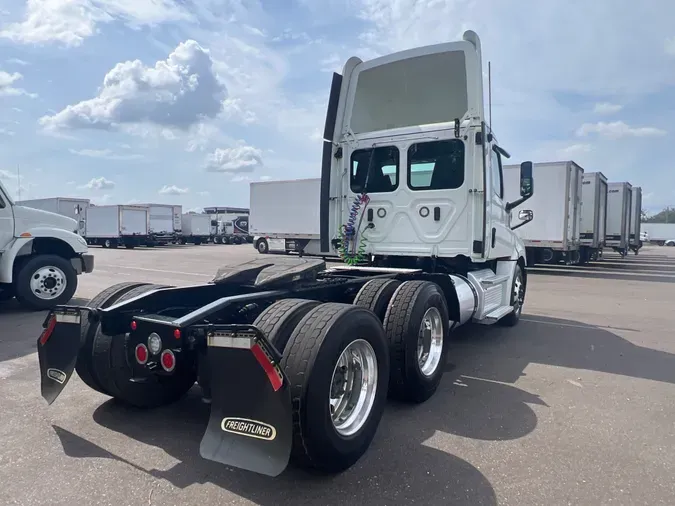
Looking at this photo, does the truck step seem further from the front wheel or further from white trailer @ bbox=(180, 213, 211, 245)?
white trailer @ bbox=(180, 213, 211, 245)

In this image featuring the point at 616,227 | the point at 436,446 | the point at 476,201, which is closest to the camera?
the point at 436,446

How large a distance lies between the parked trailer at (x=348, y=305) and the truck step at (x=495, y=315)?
0.08ft

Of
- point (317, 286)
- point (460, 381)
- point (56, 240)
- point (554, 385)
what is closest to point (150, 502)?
point (317, 286)

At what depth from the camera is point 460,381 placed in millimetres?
4871

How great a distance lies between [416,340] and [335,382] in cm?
113

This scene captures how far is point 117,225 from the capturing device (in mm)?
35906

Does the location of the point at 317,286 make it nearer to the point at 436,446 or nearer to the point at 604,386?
the point at 436,446

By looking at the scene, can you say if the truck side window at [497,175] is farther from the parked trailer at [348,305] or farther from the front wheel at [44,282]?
the front wheel at [44,282]

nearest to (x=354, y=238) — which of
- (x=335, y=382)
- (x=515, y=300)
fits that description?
(x=515, y=300)

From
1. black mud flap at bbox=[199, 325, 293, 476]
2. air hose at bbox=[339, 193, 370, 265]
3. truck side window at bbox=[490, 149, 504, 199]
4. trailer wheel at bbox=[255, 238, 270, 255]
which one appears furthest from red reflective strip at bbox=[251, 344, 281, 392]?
trailer wheel at bbox=[255, 238, 270, 255]

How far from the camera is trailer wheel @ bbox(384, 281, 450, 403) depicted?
400cm

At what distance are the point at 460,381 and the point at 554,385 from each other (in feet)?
3.00

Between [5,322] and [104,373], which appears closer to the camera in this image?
[104,373]

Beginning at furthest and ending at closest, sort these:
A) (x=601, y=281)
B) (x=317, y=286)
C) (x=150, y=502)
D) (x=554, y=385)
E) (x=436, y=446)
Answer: (x=601, y=281) < (x=554, y=385) < (x=317, y=286) < (x=436, y=446) < (x=150, y=502)
